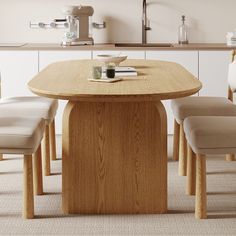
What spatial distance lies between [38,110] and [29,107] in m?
0.10

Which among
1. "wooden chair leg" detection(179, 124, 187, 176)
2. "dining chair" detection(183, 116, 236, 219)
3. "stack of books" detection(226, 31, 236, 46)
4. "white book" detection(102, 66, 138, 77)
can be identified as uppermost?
"stack of books" detection(226, 31, 236, 46)

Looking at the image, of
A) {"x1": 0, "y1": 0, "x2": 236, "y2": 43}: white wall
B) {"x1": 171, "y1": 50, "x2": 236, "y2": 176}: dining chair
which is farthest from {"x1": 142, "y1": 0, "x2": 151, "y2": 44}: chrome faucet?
{"x1": 171, "y1": 50, "x2": 236, "y2": 176}: dining chair

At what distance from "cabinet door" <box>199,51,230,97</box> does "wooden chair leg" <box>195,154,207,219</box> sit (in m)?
2.24

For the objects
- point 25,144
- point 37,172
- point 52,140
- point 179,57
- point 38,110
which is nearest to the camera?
point 25,144

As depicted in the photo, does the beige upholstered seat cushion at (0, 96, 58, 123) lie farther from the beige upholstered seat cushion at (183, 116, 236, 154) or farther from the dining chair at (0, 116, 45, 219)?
the beige upholstered seat cushion at (183, 116, 236, 154)

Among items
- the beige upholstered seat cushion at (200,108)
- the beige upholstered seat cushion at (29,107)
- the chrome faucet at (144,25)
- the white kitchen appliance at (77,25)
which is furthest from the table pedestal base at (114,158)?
the chrome faucet at (144,25)

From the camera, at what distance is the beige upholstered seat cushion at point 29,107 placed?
390cm

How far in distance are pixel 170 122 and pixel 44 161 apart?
159cm

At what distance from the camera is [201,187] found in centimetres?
333

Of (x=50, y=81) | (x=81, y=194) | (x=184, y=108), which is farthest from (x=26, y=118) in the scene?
(x=184, y=108)

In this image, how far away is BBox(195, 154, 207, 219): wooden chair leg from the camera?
10.9ft

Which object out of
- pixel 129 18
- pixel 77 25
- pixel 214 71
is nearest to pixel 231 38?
pixel 214 71

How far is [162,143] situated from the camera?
3375 millimetres

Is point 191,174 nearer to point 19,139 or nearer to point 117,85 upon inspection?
point 117,85
